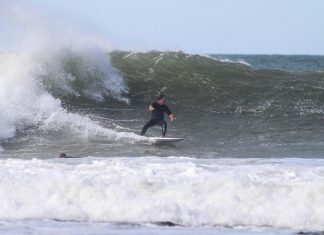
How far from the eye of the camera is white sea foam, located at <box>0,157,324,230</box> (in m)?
8.13

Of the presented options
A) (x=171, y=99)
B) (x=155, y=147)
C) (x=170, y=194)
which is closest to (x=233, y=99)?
(x=171, y=99)

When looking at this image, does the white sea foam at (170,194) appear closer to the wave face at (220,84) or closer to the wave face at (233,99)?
the wave face at (233,99)

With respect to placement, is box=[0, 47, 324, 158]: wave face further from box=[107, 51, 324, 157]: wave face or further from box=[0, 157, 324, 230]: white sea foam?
box=[0, 157, 324, 230]: white sea foam

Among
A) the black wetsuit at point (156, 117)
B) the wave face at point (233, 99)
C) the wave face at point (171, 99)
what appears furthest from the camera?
the wave face at point (171, 99)

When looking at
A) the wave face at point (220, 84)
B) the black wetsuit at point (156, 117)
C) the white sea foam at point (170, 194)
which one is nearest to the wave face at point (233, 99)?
the wave face at point (220, 84)

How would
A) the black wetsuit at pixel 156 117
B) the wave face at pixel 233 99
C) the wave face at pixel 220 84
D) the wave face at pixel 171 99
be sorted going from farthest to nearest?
the wave face at pixel 220 84, the wave face at pixel 171 99, the black wetsuit at pixel 156 117, the wave face at pixel 233 99

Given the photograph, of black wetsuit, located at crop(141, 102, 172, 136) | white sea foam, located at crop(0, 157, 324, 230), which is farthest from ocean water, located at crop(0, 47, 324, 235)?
black wetsuit, located at crop(141, 102, 172, 136)

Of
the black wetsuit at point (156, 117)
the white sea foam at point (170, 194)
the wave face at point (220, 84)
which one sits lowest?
the white sea foam at point (170, 194)

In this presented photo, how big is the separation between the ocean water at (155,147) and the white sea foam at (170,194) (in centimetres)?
2

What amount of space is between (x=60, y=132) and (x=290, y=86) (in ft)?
26.7

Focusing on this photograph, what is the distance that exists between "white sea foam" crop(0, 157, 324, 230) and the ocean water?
18mm

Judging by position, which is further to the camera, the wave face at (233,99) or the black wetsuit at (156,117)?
the black wetsuit at (156,117)

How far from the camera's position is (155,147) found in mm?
14180

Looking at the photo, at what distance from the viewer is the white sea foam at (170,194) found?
26.7 feet
